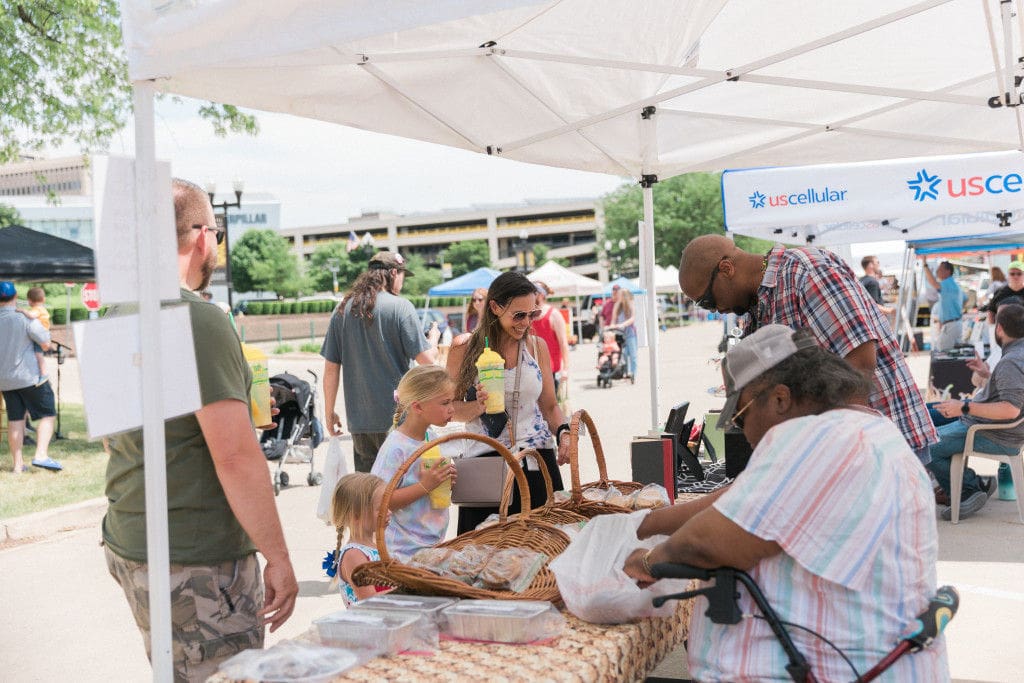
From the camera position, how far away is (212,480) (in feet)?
7.93

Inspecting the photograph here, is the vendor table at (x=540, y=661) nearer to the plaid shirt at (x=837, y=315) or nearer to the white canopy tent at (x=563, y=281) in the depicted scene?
the plaid shirt at (x=837, y=315)

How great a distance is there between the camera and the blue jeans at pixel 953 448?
271 inches

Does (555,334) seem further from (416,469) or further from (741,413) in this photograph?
(741,413)

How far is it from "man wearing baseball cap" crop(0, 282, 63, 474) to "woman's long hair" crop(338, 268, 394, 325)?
6.43m

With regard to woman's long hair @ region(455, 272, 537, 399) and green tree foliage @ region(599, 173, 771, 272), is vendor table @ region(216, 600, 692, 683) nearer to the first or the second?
woman's long hair @ region(455, 272, 537, 399)

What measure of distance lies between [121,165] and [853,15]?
3.95 meters

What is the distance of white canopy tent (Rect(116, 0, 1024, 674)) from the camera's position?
212 cm

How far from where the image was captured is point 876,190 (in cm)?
904

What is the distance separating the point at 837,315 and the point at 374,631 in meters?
2.11

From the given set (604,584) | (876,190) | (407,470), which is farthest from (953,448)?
(604,584)

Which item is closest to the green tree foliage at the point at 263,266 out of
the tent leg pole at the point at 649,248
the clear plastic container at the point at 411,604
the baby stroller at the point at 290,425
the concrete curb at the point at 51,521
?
the baby stroller at the point at 290,425

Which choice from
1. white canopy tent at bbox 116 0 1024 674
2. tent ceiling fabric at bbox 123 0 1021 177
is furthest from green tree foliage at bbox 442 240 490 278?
tent ceiling fabric at bbox 123 0 1021 177

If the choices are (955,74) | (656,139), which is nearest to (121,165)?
(656,139)

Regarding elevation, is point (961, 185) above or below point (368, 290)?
above
